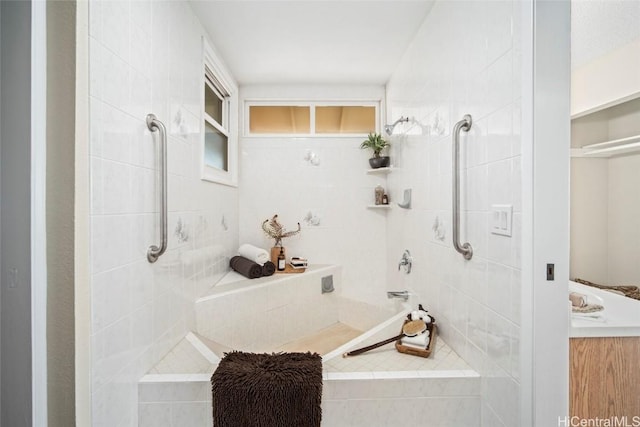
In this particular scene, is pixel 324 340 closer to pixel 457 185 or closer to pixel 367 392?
pixel 367 392

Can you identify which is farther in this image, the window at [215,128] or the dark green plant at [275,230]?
the dark green plant at [275,230]

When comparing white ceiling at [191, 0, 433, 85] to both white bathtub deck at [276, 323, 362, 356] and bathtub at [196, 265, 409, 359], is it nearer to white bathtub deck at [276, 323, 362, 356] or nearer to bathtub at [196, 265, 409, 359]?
bathtub at [196, 265, 409, 359]

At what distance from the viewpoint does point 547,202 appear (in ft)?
3.27

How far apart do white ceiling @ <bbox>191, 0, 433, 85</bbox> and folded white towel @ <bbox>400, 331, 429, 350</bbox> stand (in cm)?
180

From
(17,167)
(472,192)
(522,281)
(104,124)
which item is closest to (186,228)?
(104,124)

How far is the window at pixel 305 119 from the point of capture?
10.7 feet

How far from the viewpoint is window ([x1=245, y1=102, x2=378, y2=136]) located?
10.7 ft

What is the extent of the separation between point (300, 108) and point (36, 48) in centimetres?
256

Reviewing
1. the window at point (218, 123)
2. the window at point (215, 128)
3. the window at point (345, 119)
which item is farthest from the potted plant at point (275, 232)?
the window at point (345, 119)

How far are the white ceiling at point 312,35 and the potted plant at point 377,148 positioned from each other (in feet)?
1.84

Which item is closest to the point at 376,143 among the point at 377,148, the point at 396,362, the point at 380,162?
the point at 377,148

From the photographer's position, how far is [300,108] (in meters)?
3.27

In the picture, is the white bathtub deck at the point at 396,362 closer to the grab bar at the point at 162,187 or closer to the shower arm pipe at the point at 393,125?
the grab bar at the point at 162,187

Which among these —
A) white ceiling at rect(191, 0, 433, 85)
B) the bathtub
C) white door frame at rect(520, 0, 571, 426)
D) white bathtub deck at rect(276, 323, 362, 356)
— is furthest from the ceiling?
white bathtub deck at rect(276, 323, 362, 356)
